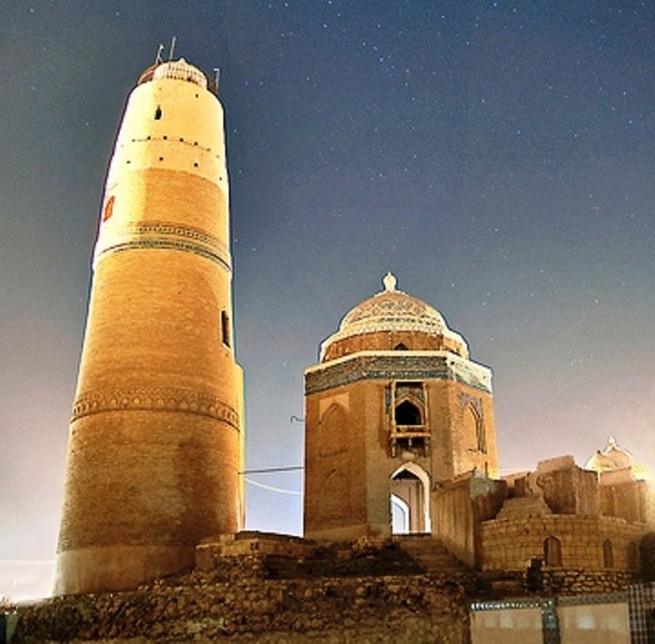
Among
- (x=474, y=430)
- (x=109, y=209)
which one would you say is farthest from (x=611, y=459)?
(x=109, y=209)

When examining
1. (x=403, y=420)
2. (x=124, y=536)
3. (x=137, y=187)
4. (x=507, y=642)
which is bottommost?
(x=507, y=642)

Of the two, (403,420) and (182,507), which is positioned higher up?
(403,420)

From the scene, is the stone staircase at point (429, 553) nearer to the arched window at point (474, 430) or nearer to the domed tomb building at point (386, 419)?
the domed tomb building at point (386, 419)

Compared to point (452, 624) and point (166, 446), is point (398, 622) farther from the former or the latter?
point (166, 446)

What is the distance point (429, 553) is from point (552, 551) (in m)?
2.25

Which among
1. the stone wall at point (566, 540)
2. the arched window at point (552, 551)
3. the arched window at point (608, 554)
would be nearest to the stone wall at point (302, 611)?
the stone wall at point (566, 540)

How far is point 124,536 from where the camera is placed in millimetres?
12609

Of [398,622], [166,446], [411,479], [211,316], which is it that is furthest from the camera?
[411,479]

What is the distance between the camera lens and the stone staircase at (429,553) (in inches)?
486

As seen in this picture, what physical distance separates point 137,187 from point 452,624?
8.91m

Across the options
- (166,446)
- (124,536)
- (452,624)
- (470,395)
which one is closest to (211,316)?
(166,446)

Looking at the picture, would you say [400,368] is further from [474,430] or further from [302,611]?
[302,611]

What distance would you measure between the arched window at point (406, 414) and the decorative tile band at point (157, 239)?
4.59 meters

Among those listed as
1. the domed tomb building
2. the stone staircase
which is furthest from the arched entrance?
the stone staircase
